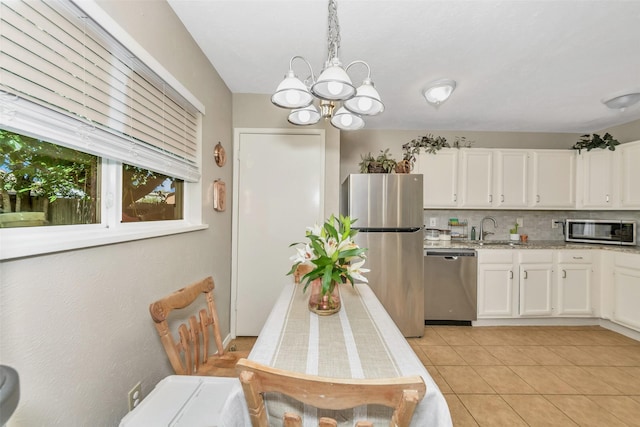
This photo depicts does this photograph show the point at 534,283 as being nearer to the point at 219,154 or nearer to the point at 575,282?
the point at 575,282

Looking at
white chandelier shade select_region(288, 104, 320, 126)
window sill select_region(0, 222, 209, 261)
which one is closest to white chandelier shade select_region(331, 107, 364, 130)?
white chandelier shade select_region(288, 104, 320, 126)

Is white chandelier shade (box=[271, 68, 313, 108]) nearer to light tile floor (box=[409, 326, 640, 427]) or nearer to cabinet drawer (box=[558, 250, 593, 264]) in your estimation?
light tile floor (box=[409, 326, 640, 427])

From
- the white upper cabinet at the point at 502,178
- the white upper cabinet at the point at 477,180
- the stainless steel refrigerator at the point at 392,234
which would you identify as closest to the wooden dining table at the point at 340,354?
the stainless steel refrigerator at the point at 392,234

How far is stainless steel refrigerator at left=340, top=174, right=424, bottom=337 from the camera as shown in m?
2.77

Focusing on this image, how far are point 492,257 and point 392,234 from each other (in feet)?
4.28

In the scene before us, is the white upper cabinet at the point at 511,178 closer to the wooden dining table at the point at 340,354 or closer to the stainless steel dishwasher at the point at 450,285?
the stainless steel dishwasher at the point at 450,285

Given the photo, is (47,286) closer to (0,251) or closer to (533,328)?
(0,251)

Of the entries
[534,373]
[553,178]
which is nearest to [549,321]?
[534,373]

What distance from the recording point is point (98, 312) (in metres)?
1.07

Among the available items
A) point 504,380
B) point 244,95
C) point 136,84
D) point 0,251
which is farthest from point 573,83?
point 0,251

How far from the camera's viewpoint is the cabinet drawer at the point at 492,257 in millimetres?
3125

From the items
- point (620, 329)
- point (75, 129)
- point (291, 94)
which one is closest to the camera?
point (75, 129)

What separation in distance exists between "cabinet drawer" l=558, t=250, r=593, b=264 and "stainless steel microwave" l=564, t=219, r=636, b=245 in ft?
1.04

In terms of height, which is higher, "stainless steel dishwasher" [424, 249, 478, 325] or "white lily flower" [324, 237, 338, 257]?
"white lily flower" [324, 237, 338, 257]
